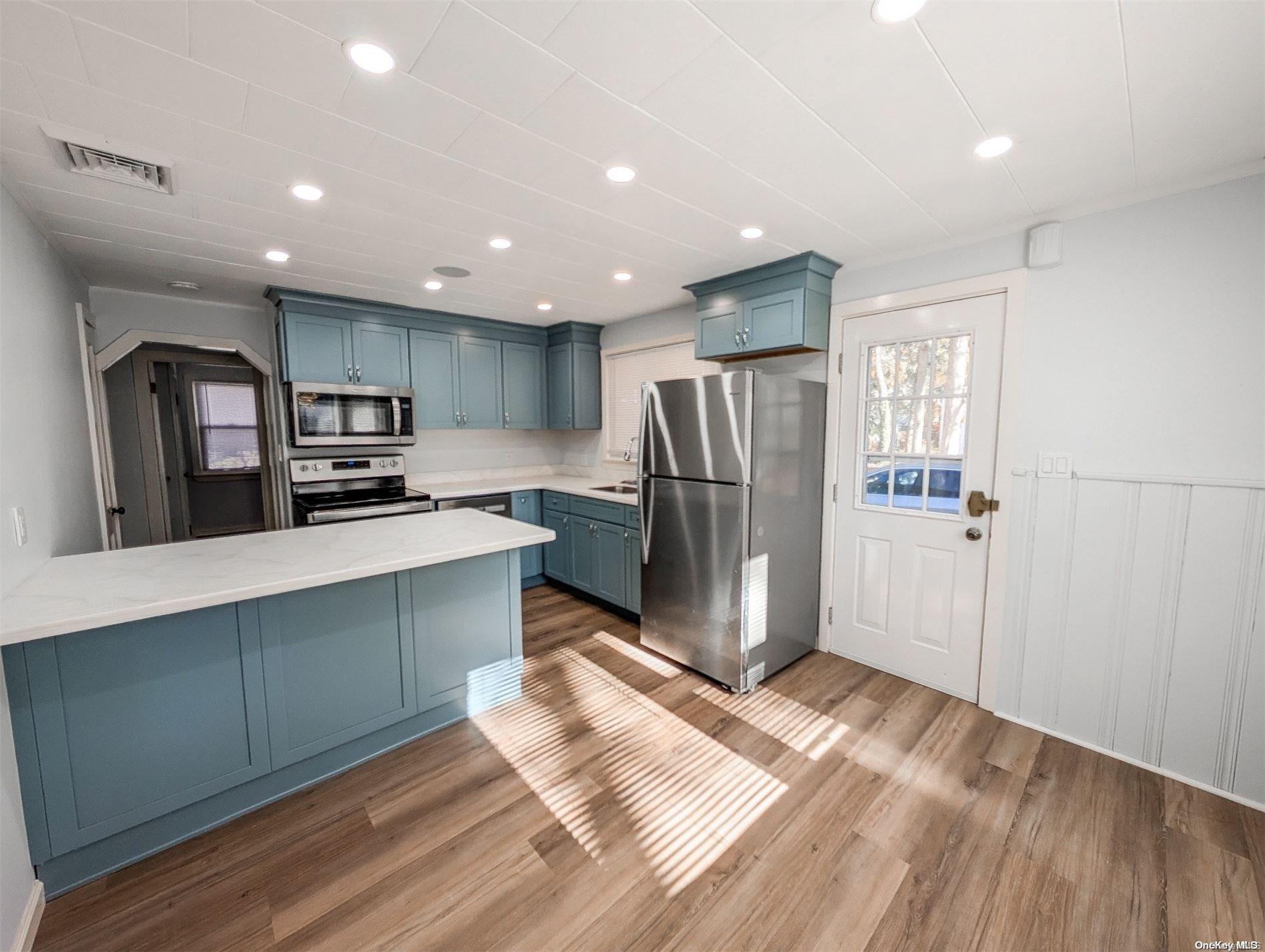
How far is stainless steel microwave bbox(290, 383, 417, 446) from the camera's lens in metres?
3.50

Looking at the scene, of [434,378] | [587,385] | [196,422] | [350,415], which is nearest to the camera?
[350,415]

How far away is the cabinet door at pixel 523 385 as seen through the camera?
4.61 meters

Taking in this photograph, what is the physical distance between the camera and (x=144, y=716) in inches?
64.3

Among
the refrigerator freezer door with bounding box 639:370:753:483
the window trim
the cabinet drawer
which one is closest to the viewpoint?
the refrigerator freezer door with bounding box 639:370:753:483

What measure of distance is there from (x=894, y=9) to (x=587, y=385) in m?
3.73

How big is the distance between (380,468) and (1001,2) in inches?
167

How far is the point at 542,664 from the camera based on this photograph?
3020 mm

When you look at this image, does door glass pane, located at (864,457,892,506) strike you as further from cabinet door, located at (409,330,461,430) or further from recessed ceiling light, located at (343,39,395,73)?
cabinet door, located at (409,330,461,430)

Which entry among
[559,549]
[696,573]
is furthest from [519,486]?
[696,573]

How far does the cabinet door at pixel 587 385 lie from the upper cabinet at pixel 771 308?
5.25ft

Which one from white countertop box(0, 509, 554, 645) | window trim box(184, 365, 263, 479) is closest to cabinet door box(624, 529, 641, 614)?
white countertop box(0, 509, 554, 645)

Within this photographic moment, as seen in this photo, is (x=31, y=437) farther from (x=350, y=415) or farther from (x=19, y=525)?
(x=350, y=415)

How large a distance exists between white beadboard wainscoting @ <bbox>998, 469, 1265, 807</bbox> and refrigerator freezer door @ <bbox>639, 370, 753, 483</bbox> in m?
1.30

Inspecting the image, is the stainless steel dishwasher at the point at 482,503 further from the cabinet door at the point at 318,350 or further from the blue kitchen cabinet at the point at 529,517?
the cabinet door at the point at 318,350
